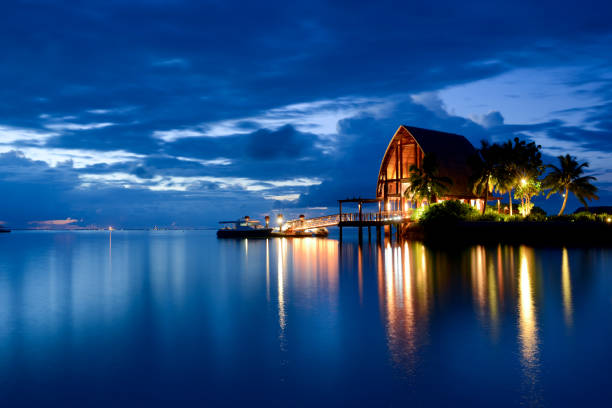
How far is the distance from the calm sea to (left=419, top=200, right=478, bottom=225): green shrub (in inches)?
1028

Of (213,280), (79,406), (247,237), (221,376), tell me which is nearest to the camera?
(79,406)

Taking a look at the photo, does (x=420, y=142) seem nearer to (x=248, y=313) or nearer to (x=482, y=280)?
(x=482, y=280)

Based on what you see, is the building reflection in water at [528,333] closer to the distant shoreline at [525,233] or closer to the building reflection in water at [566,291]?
the building reflection in water at [566,291]

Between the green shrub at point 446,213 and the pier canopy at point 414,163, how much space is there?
26.7 feet

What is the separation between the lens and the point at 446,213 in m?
47.9

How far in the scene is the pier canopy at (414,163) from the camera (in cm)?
5972

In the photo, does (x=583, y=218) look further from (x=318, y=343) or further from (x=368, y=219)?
(x=318, y=343)

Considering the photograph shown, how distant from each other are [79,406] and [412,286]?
1346cm

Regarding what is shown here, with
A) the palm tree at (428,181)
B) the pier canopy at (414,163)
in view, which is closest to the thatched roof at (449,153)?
the pier canopy at (414,163)

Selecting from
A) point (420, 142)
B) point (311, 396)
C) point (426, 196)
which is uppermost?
point (420, 142)

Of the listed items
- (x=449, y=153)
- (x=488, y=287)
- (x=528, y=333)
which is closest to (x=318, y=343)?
(x=528, y=333)

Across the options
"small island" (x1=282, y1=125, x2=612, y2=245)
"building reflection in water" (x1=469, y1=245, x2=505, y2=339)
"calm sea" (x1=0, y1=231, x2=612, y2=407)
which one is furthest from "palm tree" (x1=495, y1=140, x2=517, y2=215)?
"calm sea" (x1=0, y1=231, x2=612, y2=407)

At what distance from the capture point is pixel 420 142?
58375mm

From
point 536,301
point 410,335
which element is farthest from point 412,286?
point 410,335
